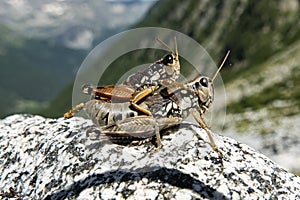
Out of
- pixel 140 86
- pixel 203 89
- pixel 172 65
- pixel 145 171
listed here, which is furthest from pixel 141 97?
pixel 145 171

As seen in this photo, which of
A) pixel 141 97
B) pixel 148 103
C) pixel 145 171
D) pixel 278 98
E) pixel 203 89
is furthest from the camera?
pixel 278 98

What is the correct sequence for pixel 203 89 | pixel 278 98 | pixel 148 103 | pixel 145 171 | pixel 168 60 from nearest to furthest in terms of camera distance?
pixel 145 171 < pixel 148 103 < pixel 203 89 < pixel 168 60 < pixel 278 98

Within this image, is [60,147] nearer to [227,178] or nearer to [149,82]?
[149,82]

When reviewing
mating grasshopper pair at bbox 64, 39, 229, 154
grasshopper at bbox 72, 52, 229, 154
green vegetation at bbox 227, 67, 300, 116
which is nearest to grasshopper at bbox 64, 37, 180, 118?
mating grasshopper pair at bbox 64, 39, 229, 154

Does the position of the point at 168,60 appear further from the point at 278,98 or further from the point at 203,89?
the point at 278,98

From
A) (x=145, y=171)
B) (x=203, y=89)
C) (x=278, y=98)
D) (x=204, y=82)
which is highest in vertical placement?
(x=278, y=98)

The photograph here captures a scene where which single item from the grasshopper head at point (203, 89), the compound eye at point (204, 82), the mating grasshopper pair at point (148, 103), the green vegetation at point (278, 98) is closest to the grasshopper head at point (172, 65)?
the mating grasshopper pair at point (148, 103)
